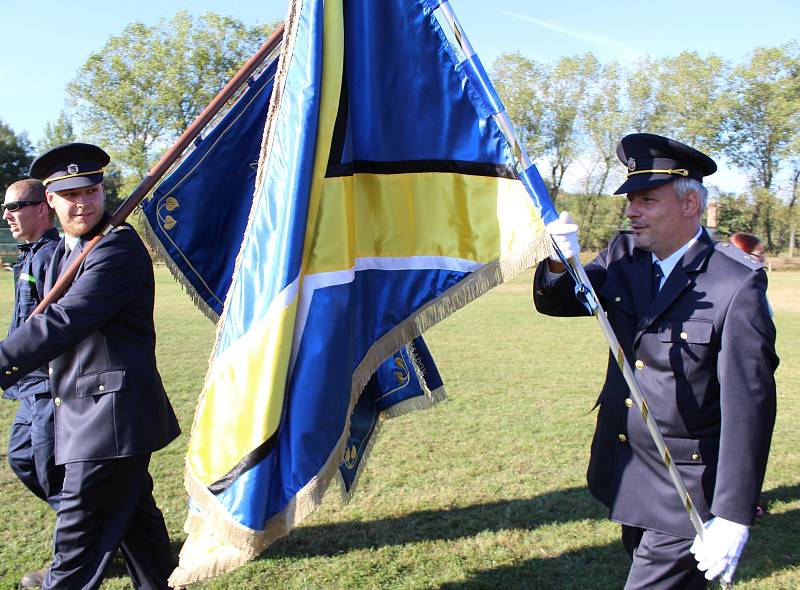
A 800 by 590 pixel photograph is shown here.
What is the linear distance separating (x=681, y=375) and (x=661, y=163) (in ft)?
2.74

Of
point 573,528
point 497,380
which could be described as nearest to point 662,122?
point 497,380

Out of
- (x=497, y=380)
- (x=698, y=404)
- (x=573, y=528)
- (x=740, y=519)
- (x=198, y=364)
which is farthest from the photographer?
(x=198, y=364)

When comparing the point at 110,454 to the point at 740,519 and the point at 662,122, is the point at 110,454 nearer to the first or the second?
the point at 740,519

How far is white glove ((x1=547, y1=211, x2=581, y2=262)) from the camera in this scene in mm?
2695

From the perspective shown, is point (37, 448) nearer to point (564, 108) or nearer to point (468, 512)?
point (468, 512)

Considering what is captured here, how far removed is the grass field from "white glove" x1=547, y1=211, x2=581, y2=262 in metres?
2.35

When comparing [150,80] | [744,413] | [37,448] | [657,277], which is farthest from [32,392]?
[150,80]

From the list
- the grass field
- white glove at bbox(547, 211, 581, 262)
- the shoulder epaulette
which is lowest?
the grass field

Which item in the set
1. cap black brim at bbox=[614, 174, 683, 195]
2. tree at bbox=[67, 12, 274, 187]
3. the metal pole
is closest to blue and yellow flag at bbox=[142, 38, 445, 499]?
the metal pole

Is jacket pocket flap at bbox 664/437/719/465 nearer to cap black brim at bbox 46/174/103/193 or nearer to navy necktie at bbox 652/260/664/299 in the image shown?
navy necktie at bbox 652/260/664/299

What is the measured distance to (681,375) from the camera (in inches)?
110

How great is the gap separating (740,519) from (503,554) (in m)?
2.23

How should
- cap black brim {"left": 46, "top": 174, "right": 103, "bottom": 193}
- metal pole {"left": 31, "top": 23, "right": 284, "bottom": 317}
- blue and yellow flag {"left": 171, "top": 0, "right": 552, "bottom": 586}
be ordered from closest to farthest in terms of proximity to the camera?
blue and yellow flag {"left": 171, "top": 0, "right": 552, "bottom": 586} → metal pole {"left": 31, "top": 23, "right": 284, "bottom": 317} → cap black brim {"left": 46, "top": 174, "right": 103, "bottom": 193}

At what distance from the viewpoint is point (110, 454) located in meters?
3.34
